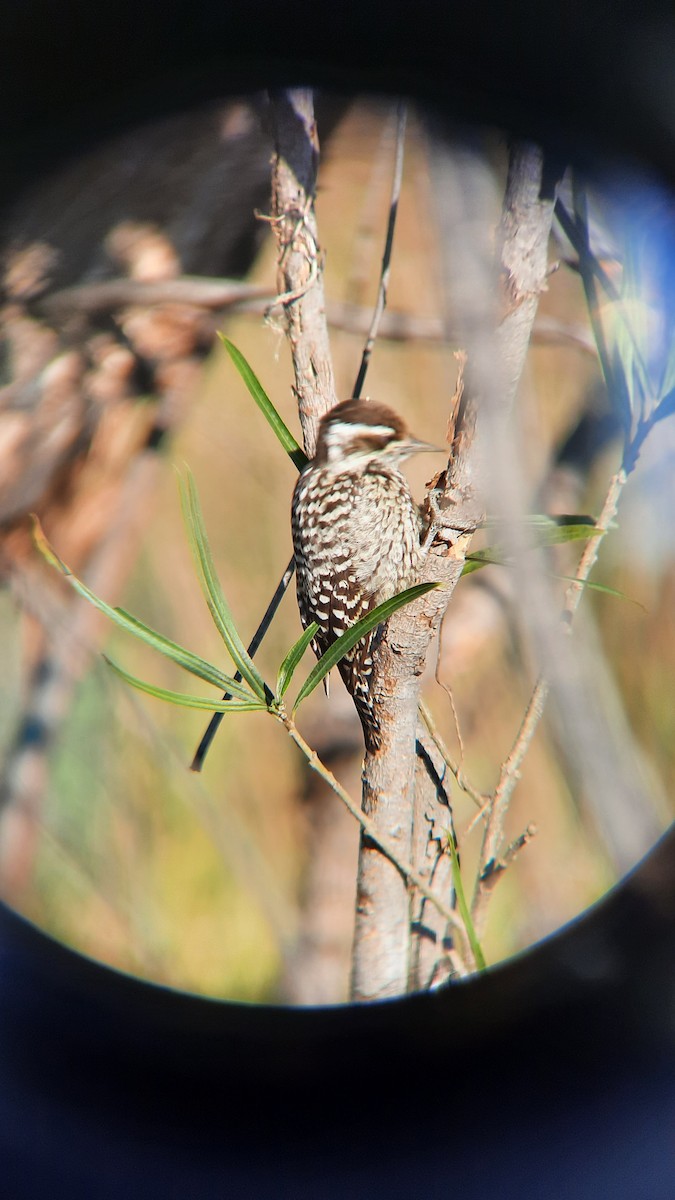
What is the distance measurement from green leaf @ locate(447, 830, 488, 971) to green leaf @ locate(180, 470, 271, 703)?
17cm

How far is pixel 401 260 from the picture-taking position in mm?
487

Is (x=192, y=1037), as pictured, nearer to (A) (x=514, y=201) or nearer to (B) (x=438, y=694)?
(B) (x=438, y=694)

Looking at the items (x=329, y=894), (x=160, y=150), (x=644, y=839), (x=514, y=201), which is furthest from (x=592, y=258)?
(x=329, y=894)

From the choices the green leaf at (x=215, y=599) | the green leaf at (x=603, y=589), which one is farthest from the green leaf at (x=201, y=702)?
the green leaf at (x=603, y=589)

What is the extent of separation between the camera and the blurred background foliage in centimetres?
48

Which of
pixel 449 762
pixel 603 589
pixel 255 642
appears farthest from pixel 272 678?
pixel 603 589

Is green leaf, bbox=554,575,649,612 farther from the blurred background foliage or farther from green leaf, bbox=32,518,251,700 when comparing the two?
green leaf, bbox=32,518,251,700

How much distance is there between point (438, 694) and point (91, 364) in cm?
35

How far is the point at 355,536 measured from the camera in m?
0.51

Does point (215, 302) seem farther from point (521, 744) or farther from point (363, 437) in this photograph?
point (521, 744)

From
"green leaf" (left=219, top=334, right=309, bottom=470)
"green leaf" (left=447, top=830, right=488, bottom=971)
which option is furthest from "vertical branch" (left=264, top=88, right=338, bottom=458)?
"green leaf" (left=447, top=830, right=488, bottom=971)

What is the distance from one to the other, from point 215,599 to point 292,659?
0.22 ft

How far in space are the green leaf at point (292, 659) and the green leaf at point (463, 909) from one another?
0.17 metres

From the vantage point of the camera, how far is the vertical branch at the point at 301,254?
44 centimetres
